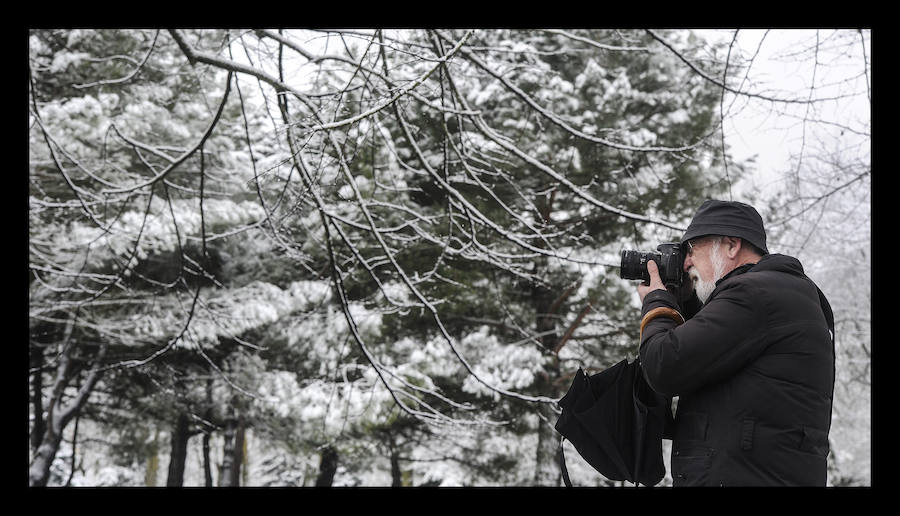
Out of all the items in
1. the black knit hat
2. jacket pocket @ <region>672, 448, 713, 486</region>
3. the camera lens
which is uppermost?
the black knit hat

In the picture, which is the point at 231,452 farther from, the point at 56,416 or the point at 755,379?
the point at 755,379

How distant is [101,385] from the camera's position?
13828 millimetres

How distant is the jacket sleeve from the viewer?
1666 mm

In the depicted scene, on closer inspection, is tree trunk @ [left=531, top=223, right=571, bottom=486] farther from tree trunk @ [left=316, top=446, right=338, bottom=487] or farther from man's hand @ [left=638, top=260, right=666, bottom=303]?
man's hand @ [left=638, top=260, right=666, bottom=303]

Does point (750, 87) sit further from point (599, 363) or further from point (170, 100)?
point (170, 100)

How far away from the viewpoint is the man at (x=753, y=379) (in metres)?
1.63

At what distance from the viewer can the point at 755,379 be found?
1.67 m

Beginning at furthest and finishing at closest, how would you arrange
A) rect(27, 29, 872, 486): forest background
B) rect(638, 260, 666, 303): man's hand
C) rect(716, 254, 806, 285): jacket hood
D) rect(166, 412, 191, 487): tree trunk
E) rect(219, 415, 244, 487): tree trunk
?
rect(219, 415, 244, 487): tree trunk
rect(166, 412, 191, 487): tree trunk
rect(27, 29, 872, 486): forest background
rect(638, 260, 666, 303): man's hand
rect(716, 254, 806, 285): jacket hood

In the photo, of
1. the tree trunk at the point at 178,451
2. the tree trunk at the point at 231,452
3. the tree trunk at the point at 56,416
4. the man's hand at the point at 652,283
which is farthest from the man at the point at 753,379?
the tree trunk at the point at 178,451

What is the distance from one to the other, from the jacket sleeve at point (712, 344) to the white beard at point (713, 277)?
241 millimetres

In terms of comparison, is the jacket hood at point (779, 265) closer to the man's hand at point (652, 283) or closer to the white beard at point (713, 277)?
the white beard at point (713, 277)

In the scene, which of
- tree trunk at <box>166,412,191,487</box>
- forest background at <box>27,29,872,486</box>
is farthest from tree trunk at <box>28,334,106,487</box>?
tree trunk at <box>166,412,191,487</box>

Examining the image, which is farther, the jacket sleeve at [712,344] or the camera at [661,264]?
the camera at [661,264]

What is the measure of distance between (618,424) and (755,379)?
0.41m
